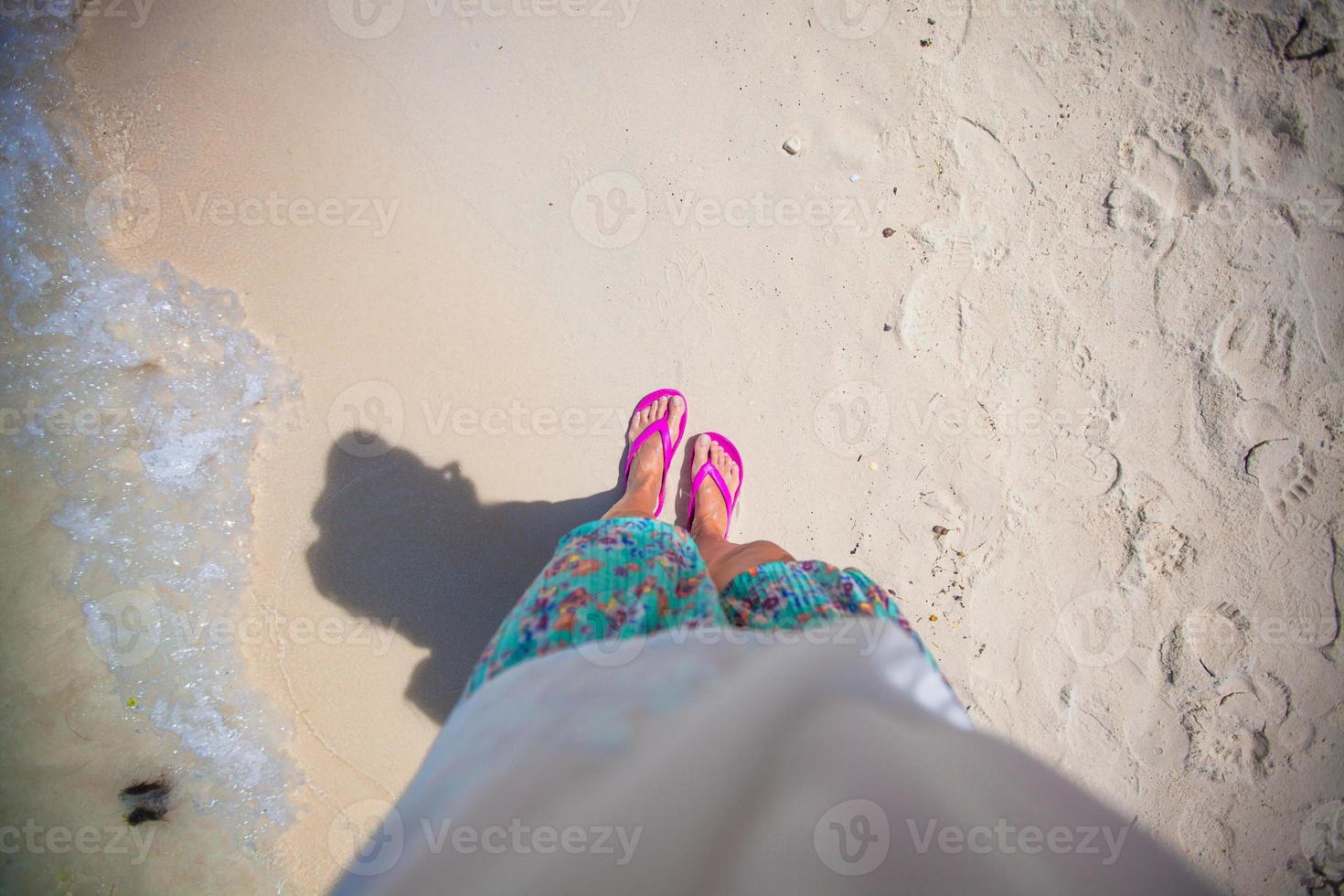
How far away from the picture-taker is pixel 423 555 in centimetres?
229

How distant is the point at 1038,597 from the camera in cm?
231

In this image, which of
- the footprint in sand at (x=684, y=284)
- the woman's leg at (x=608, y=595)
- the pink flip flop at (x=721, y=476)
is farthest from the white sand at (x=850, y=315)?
the woman's leg at (x=608, y=595)

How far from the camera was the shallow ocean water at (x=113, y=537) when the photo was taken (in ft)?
7.11

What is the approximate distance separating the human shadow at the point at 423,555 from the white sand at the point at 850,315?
0.01 m

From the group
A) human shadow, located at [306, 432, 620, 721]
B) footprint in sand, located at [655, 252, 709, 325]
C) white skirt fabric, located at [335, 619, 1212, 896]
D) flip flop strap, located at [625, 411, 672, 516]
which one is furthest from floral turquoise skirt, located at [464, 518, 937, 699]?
footprint in sand, located at [655, 252, 709, 325]

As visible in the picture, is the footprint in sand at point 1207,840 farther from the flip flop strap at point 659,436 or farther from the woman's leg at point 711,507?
the flip flop strap at point 659,436

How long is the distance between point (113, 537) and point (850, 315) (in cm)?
295

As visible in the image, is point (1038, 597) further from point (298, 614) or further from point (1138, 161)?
point (298, 614)

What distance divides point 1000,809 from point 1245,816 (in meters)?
2.51

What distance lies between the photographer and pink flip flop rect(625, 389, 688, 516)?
2338 millimetres

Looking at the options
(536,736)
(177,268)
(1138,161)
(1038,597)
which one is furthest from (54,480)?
(1138,161)

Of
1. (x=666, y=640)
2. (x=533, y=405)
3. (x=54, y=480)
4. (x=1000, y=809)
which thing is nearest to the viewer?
(x=1000, y=809)

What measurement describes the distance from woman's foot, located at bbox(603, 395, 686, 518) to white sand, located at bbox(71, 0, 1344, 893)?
10cm

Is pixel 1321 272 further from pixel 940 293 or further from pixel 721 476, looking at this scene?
pixel 721 476
